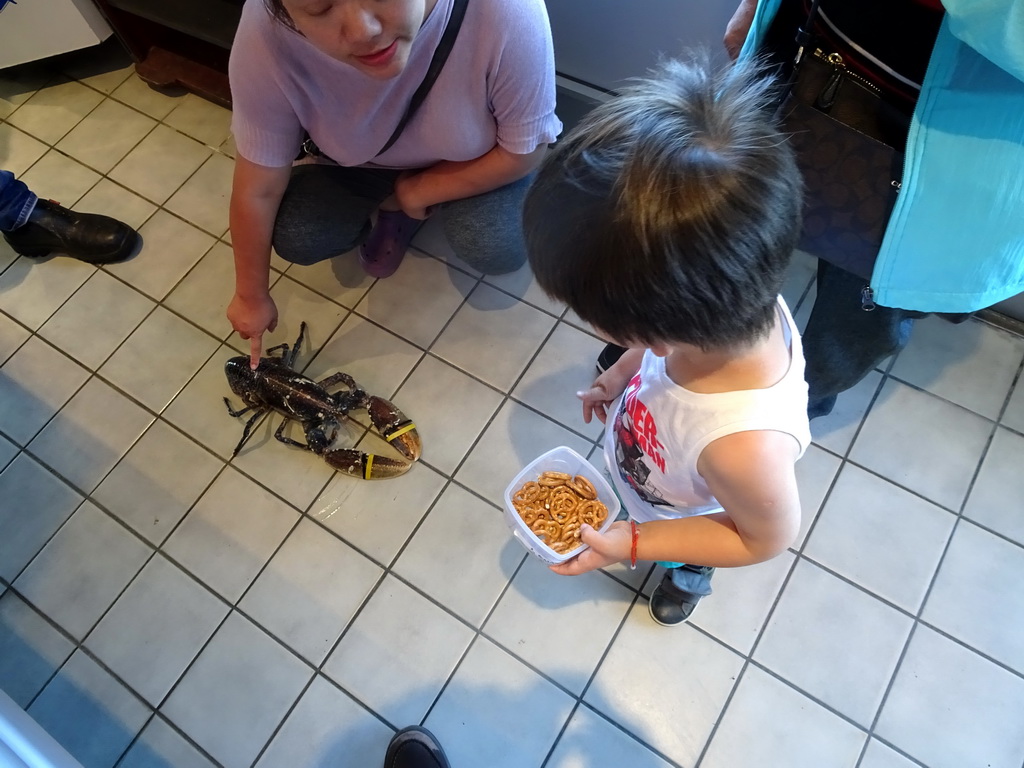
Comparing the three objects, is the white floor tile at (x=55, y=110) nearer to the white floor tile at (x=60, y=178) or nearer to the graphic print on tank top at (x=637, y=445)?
the white floor tile at (x=60, y=178)

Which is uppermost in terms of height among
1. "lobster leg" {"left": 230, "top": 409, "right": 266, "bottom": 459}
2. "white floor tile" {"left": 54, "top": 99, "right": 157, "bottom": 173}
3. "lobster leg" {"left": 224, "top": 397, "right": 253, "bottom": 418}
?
"white floor tile" {"left": 54, "top": 99, "right": 157, "bottom": 173}

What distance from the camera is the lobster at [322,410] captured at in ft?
4.87

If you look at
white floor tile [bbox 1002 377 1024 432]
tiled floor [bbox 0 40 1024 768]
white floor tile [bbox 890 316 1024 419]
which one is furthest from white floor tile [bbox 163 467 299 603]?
white floor tile [bbox 1002 377 1024 432]

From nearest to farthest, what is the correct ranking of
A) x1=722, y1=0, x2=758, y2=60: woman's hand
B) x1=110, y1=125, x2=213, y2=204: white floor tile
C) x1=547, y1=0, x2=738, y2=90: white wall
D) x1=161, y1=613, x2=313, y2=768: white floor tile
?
x1=722, y1=0, x2=758, y2=60: woman's hand → x1=161, y1=613, x2=313, y2=768: white floor tile → x1=547, y1=0, x2=738, y2=90: white wall → x1=110, y1=125, x2=213, y2=204: white floor tile

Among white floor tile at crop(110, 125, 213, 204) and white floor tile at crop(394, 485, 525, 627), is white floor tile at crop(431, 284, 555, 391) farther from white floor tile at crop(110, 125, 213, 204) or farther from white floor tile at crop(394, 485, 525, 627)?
white floor tile at crop(110, 125, 213, 204)

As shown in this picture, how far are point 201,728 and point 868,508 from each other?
1.43 meters

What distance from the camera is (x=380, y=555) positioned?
1424 millimetres

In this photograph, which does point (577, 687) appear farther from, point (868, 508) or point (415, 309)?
point (415, 309)

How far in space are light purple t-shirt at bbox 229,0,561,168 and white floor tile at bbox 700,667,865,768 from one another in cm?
114

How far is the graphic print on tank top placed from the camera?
2.86ft

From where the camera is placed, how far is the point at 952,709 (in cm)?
123

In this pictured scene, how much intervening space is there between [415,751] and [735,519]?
80cm

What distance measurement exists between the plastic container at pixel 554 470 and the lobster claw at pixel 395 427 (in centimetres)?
37

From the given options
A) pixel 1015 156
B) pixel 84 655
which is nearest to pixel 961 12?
pixel 1015 156
